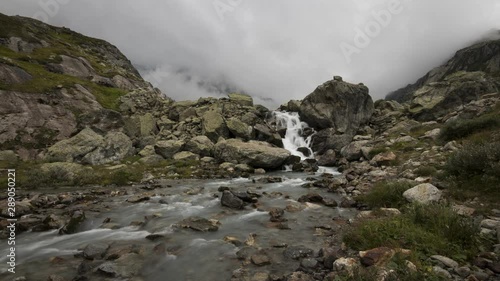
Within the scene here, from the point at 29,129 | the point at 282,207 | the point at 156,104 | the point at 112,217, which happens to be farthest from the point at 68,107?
the point at 282,207

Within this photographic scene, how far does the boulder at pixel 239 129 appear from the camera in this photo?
138 ft

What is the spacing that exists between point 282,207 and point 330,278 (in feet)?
28.4

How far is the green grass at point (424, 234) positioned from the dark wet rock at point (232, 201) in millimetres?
8015

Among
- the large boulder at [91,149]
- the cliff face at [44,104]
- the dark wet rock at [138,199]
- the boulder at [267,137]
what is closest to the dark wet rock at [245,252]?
the dark wet rock at [138,199]

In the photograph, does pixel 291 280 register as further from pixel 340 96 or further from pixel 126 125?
pixel 340 96

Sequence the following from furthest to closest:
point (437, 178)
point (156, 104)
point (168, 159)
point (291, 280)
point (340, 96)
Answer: point (156, 104), point (340, 96), point (168, 159), point (437, 178), point (291, 280)

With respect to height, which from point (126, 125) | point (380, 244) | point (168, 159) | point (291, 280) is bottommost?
point (291, 280)

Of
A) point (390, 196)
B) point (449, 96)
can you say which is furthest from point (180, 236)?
point (449, 96)

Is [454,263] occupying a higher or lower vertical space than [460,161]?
lower

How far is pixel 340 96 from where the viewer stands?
50531 millimetres

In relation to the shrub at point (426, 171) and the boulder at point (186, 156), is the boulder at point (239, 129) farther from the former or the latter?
the shrub at point (426, 171)

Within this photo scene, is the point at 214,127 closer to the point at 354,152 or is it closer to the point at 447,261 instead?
the point at 354,152

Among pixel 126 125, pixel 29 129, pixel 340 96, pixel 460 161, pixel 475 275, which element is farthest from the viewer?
pixel 340 96

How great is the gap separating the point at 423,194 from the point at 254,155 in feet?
71.9
